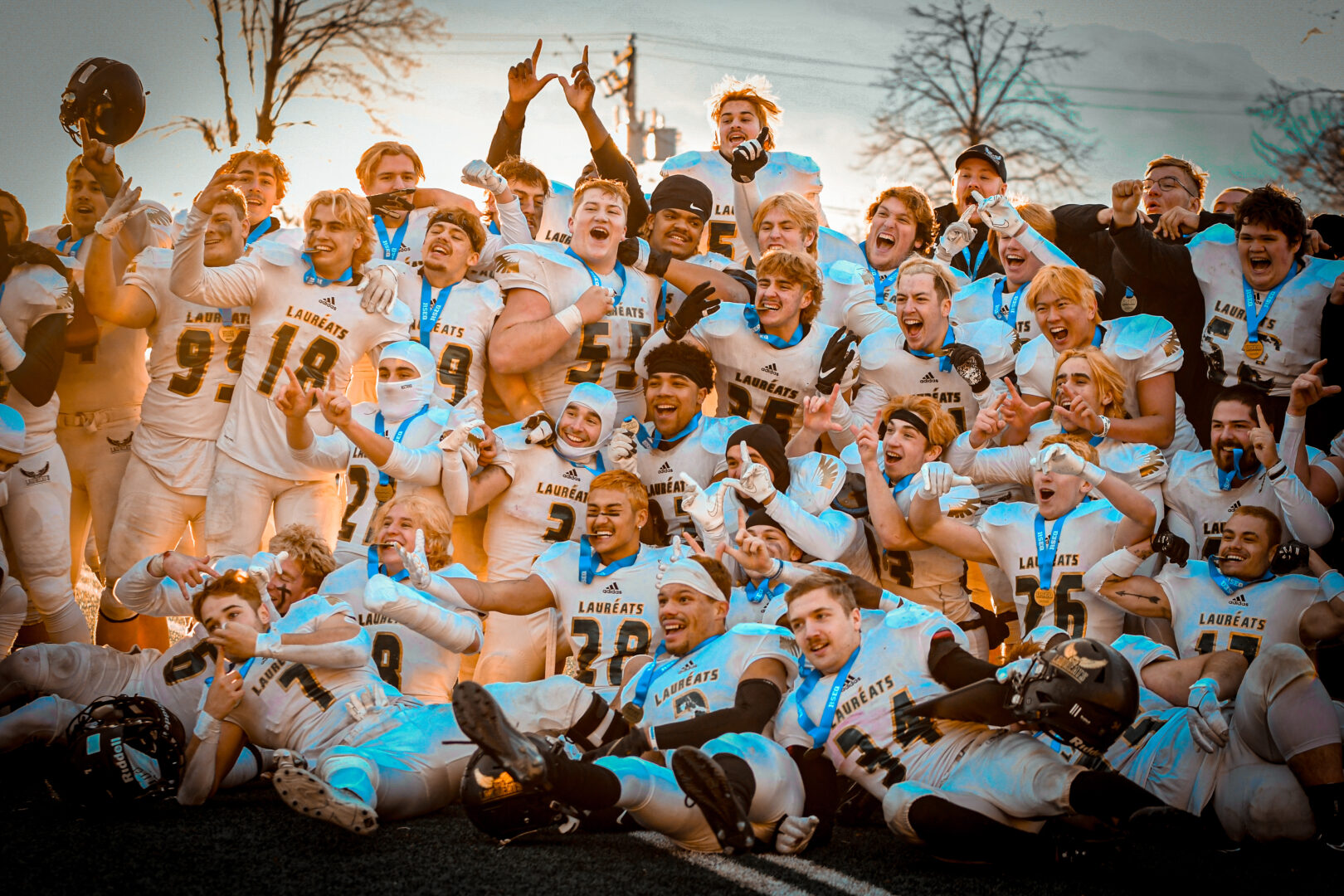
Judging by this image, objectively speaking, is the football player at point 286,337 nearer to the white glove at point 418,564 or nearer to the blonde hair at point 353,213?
the blonde hair at point 353,213

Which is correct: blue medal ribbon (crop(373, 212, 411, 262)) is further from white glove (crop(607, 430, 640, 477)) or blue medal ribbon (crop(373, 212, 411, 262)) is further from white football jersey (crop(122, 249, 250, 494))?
white glove (crop(607, 430, 640, 477))

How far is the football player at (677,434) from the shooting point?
6.19 meters

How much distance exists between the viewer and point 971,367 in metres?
6.27

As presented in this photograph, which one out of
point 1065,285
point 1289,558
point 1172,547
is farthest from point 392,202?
point 1289,558

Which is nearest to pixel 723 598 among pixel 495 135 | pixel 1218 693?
pixel 1218 693

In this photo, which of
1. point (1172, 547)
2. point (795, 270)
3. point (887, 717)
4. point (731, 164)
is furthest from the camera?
point (731, 164)

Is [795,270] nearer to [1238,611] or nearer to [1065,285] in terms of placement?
[1065,285]

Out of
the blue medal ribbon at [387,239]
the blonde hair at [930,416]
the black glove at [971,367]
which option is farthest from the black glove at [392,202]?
the black glove at [971,367]

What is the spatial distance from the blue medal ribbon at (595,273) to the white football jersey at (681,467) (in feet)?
3.35

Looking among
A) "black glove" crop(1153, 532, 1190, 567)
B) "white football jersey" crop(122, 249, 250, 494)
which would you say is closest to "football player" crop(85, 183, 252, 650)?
"white football jersey" crop(122, 249, 250, 494)

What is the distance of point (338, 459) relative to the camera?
623 cm

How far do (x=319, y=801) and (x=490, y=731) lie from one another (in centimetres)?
66

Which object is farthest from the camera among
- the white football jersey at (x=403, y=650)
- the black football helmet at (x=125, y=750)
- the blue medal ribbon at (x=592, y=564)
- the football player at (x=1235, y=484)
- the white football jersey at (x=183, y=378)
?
the white football jersey at (x=183, y=378)

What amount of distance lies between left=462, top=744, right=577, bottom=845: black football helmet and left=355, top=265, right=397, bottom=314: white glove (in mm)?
2974
